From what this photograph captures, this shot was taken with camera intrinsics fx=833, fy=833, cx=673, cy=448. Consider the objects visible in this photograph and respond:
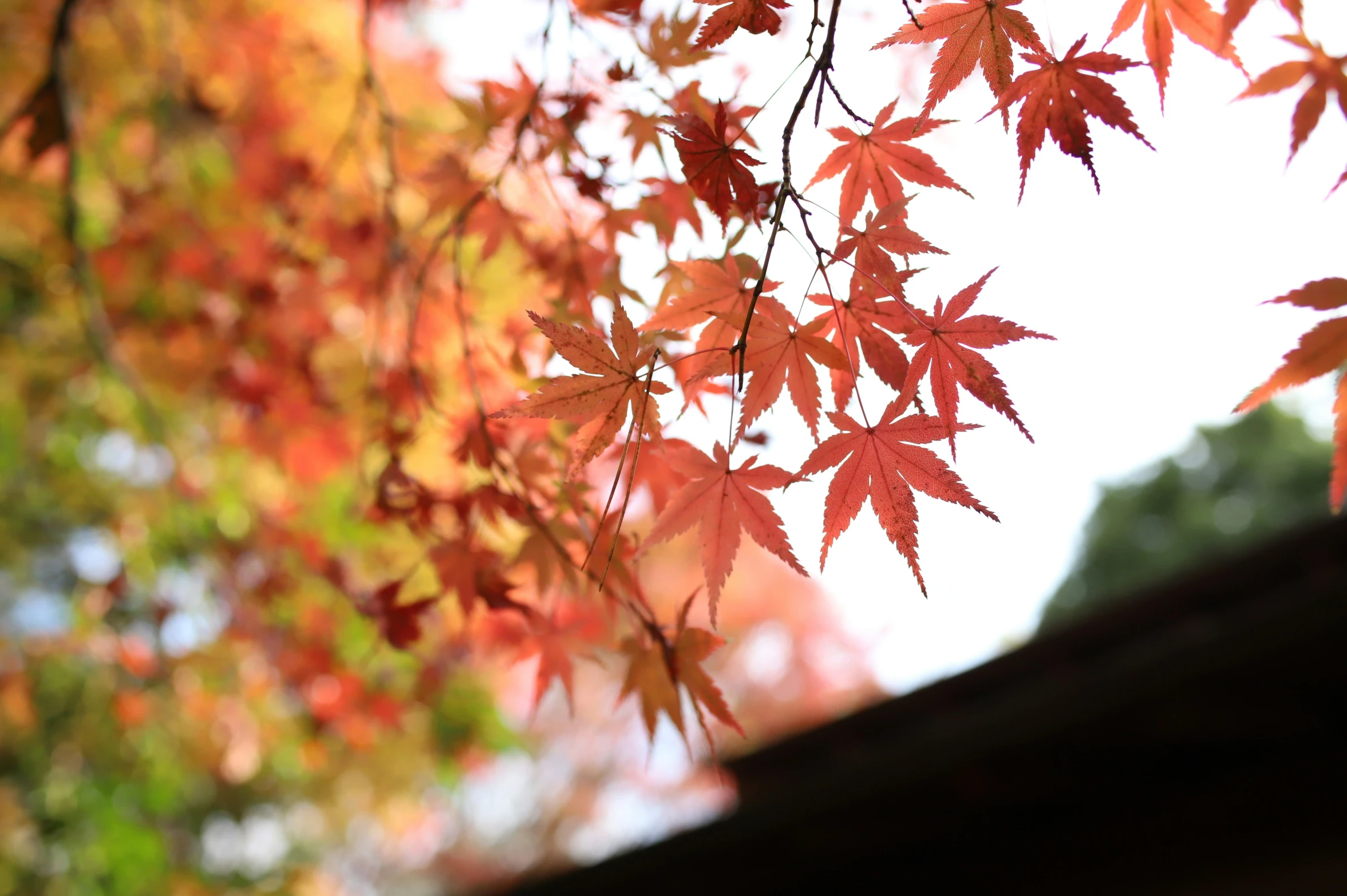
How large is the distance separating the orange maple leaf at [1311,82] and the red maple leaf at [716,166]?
1.98 ft

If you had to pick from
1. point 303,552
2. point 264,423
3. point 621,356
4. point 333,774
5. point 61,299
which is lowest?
point 621,356

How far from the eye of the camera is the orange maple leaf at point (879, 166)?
1.13 m

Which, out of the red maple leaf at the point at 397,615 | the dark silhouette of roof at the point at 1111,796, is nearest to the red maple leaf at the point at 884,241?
the red maple leaf at the point at 397,615

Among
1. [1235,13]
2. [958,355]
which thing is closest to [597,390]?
[958,355]

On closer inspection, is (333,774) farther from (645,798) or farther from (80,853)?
(645,798)

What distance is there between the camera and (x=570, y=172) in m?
1.66

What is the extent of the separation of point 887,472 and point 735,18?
0.58 metres

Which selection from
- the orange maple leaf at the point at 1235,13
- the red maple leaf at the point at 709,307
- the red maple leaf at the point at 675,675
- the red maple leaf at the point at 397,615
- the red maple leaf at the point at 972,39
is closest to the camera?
the orange maple leaf at the point at 1235,13

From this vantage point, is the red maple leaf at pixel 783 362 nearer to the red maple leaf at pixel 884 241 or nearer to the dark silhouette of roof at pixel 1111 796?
the red maple leaf at pixel 884 241

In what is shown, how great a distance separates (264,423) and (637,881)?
2.51 metres

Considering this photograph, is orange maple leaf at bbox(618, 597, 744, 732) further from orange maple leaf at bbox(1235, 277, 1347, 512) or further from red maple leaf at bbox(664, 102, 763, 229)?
orange maple leaf at bbox(1235, 277, 1347, 512)

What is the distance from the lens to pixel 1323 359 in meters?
0.96

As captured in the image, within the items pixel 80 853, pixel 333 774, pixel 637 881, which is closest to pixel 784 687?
pixel 333 774

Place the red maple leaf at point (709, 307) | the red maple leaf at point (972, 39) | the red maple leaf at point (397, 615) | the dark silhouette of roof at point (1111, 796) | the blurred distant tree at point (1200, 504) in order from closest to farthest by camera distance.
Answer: the red maple leaf at point (972, 39), the red maple leaf at point (709, 307), the red maple leaf at point (397, 615), the dark silhouette of roof at point (1111, 796), the blurred distant tree at point (1200, 504)
